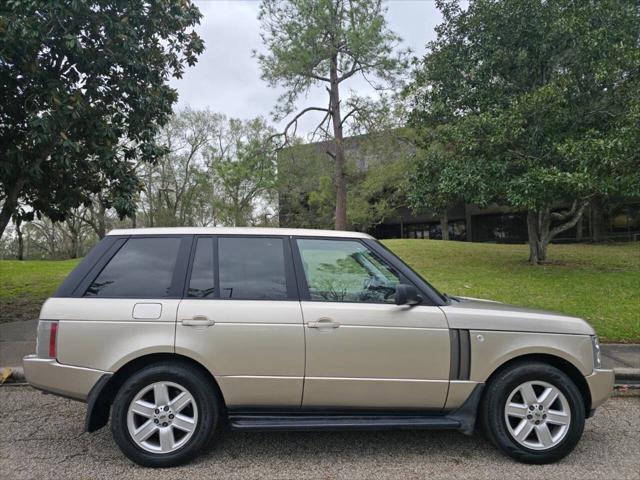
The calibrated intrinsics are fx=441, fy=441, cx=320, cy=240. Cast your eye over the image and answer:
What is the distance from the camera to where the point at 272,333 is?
10.7ft

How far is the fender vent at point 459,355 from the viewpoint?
10.9 ft

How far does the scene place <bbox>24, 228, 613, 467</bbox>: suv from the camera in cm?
324

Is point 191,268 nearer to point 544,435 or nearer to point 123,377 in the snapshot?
point 123,377

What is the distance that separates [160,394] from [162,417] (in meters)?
0.17

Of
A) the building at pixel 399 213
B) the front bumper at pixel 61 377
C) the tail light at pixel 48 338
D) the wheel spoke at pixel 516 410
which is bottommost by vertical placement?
the wheel spoke at pixel 516 410

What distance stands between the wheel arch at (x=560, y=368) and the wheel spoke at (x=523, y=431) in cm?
38

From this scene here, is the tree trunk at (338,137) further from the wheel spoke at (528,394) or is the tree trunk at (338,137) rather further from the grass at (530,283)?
the wheel spoke at (528,394)

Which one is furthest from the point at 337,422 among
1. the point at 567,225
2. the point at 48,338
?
the point at 567,225

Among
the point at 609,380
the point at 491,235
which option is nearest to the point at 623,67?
the point at 609,380

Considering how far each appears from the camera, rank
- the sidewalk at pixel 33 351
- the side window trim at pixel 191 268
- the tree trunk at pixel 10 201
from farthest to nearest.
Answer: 1. the tree trunk at pixel 10 201
2. the sidewalk at pixel 33 351
3. the side window trim at pixel 191 268

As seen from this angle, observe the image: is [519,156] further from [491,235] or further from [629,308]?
[491,235]

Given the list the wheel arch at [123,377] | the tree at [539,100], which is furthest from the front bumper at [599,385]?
the tree at [539,100]

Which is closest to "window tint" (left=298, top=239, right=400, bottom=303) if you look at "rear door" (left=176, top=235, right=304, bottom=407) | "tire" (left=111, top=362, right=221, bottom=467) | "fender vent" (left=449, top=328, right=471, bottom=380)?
"rear door" (left=176, top=235, right=304, bottom=407)

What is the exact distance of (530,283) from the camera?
11.4 metres
